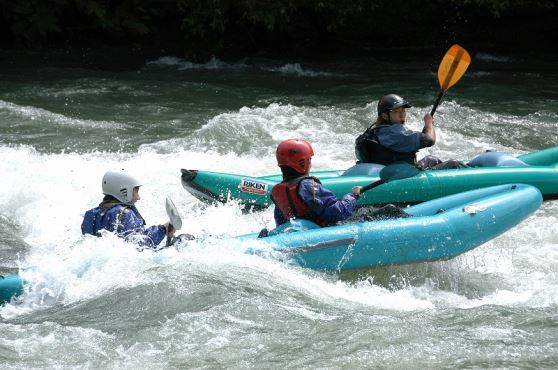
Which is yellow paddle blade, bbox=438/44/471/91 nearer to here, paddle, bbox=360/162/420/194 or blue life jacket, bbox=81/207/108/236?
paddle, bbox=360/162/420/194

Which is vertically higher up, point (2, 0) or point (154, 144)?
point (2, 0)

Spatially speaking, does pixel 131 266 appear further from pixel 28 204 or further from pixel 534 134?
pixel 534 134

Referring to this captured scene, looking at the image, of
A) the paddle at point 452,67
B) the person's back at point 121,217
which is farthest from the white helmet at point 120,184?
the paddle at point 452,67

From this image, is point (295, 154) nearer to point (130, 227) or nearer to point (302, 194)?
point (302, 194)

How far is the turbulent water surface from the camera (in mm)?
4719

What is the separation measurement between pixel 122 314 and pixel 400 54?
12355 mm

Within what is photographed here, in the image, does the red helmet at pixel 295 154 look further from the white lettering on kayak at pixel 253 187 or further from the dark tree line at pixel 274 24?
the dark tree line at pixel 274 24

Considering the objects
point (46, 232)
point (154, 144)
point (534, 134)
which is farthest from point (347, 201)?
point (534, 134)

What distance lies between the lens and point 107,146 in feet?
33.5

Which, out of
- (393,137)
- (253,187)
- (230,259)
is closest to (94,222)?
(230,259)

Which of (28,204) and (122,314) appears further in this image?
(28,204)

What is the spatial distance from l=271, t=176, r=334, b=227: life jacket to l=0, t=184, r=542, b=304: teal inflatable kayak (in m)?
0.05

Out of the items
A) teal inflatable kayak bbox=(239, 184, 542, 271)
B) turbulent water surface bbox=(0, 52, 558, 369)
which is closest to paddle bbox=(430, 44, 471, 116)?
turbulent water surface bbox=(0, 52, 558, 369)

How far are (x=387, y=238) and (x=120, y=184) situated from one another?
1761 millimetres
